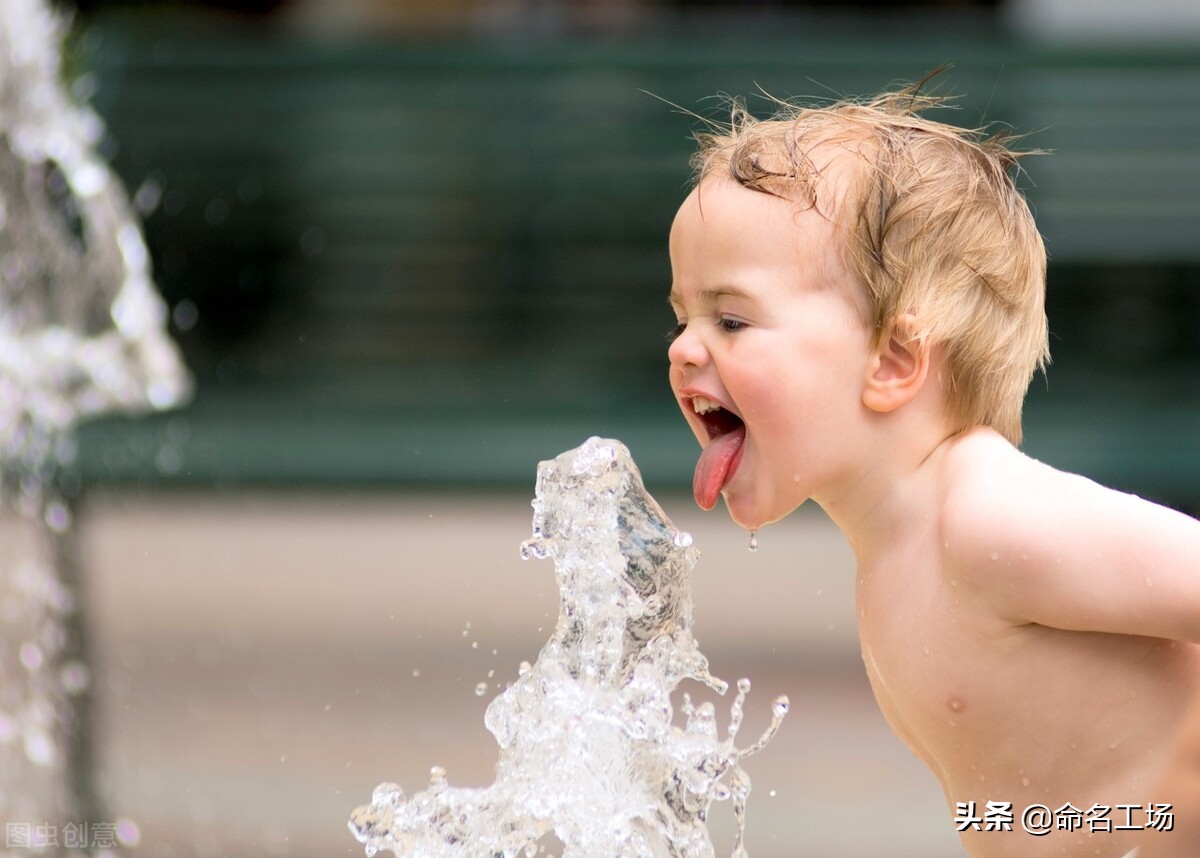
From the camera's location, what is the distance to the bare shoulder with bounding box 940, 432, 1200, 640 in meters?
1.30

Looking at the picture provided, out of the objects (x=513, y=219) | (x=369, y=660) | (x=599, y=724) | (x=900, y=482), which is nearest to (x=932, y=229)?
(x=900, y=482)

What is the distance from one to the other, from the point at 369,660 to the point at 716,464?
207 centimetres

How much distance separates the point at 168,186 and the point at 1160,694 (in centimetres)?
362

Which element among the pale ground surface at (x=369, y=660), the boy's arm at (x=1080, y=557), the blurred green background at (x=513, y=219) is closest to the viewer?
the boy's arm at (x=1080, y=557)

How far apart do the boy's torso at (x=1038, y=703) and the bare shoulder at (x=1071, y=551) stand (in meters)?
0.04

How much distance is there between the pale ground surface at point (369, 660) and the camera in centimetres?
272

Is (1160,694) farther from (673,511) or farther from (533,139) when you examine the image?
(533,139)

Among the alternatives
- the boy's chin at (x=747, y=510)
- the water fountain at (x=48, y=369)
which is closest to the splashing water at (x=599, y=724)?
the boy's chin at (x=747, y=510)

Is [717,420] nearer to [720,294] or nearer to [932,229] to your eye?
[720,294]

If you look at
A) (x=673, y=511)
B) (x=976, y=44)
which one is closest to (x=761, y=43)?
(x=976, y=44)

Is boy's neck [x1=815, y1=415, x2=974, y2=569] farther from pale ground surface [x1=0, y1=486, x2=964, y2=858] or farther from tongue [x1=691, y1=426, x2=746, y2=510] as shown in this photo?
pale ground surface [x1=0, y1=486, x2=964, y2=858]

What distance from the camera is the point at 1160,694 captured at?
1.42 meters

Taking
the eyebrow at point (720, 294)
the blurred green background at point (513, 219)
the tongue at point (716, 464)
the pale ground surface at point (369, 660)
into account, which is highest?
the blurred green background at point (513, 219)

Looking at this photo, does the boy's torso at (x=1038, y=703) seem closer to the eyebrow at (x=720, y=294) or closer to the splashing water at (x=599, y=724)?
the splashing water at (x=599, y=724)
